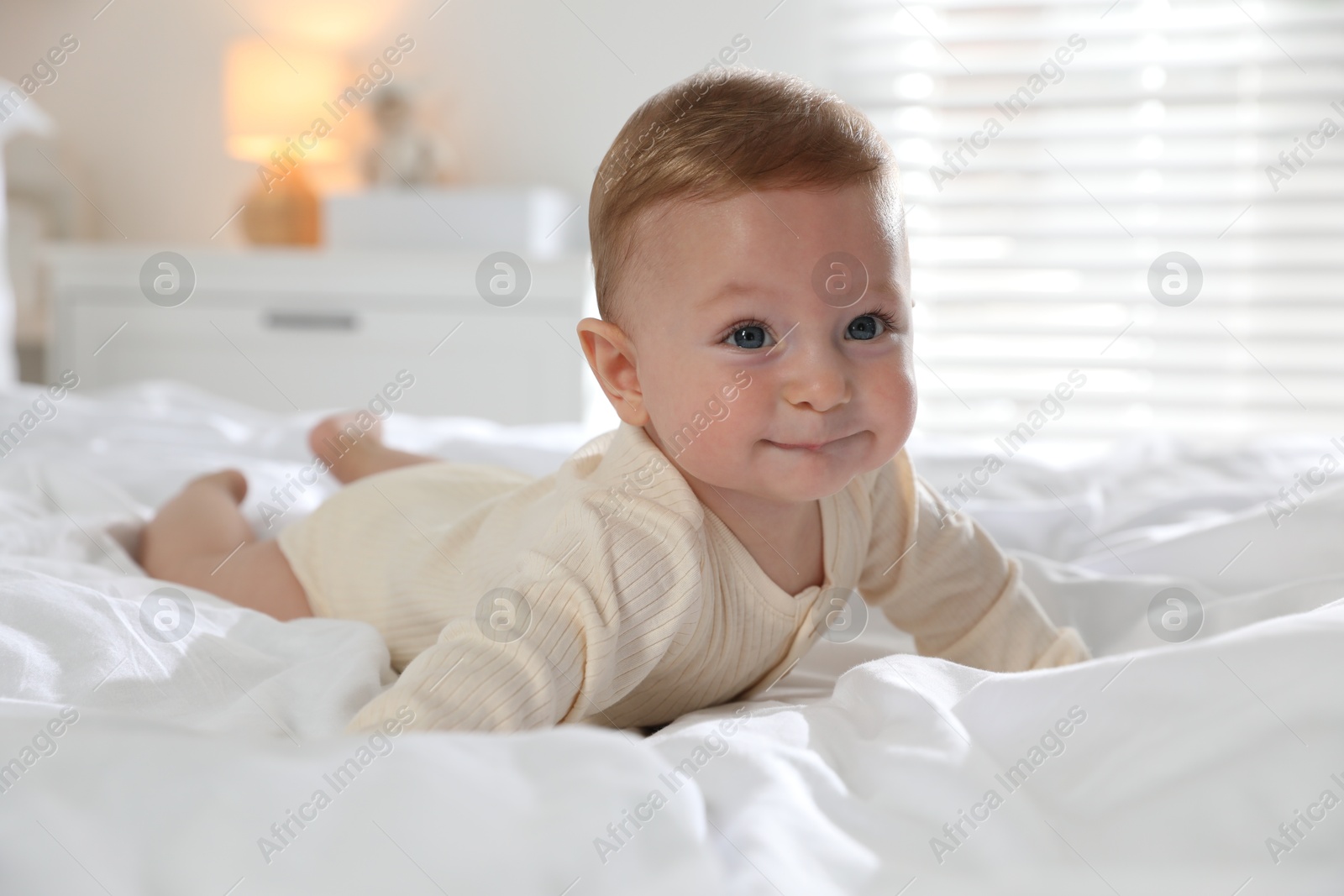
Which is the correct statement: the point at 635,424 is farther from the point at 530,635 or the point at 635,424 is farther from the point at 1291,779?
the point at 1291,779

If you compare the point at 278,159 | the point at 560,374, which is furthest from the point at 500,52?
the point at 560,374

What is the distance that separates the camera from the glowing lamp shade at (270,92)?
279cm

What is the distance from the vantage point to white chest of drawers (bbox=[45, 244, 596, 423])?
2529 mm

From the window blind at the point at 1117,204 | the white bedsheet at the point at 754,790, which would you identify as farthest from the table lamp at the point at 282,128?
the white bedsheet at the point at 754,790

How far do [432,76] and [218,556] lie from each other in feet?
7.87

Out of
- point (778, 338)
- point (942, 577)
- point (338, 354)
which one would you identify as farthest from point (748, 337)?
point (338, 354)

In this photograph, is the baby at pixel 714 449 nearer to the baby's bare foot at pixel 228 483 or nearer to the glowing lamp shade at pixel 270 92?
the baby's bare foot at pixel 228 483

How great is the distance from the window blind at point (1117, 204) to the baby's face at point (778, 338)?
2175 millimetres

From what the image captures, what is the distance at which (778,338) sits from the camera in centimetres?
65

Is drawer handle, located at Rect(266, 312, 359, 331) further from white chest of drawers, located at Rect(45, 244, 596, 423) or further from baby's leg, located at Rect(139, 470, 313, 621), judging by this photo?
baby's leg, located at Rect(139, 470, 313, 621)

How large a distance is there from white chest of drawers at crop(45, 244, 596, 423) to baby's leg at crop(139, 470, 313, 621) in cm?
147

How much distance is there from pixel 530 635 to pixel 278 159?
2.68 m

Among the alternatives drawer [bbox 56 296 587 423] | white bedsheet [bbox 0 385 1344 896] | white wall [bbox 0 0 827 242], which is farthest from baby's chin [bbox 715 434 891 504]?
white wall [bbox 0 0 827 242]

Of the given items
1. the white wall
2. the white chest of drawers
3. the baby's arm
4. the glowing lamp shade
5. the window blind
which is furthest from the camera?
the white wall
